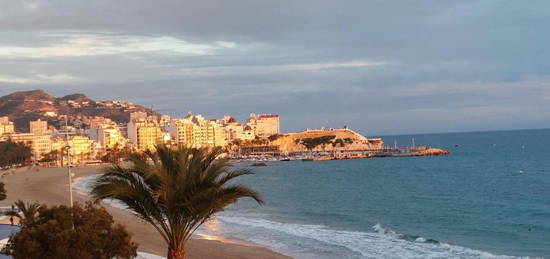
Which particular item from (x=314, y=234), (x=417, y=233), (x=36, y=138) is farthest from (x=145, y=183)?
(x=36, y=138)

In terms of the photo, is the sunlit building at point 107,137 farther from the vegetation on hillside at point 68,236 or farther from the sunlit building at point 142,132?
the vegetation on hillside at point 68,236

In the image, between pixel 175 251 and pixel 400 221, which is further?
pixel 400 221

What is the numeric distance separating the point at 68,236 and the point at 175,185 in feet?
6.32

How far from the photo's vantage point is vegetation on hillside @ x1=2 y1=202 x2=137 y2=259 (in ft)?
33.9

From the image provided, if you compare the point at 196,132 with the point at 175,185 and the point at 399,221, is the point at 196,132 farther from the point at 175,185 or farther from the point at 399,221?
the point at 175,185

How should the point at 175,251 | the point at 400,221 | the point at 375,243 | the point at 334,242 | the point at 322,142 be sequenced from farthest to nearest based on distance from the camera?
the point at 322,142, the point at 400,221, the point at 334,242, the point at 375,243, the point at 175,251

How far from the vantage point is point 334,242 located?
79.6ft

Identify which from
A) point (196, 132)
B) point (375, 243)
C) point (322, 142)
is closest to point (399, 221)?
point (375, 243)

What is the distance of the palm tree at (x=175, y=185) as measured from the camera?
1079 cm

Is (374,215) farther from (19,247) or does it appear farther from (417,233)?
(19,247)

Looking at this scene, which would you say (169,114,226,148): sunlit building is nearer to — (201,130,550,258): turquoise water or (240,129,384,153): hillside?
(240,129,384,153): hillside

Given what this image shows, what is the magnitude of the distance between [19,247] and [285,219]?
2332 cm

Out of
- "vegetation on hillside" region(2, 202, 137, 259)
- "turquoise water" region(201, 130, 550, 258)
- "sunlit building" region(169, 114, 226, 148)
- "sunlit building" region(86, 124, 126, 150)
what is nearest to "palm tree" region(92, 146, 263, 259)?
"vegetation on hillside" region(2, 202, 137, 259)

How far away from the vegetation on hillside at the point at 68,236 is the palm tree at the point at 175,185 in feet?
1.57
